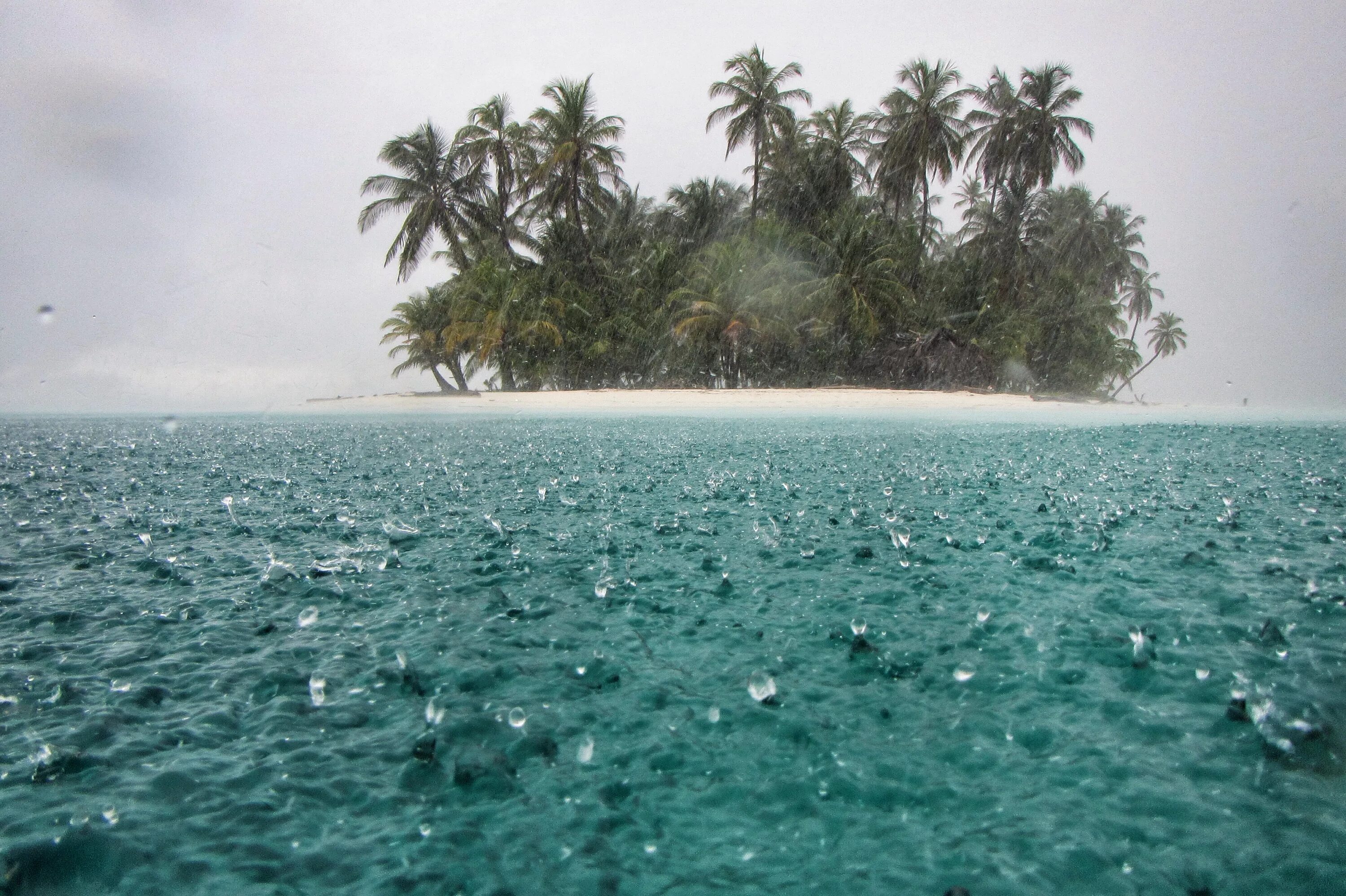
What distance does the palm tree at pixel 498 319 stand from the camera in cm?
3397

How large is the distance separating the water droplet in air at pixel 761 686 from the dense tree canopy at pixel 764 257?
92.8ft

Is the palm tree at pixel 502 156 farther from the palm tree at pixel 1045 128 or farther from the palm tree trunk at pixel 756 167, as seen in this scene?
the palm tree at pixel 1045 128

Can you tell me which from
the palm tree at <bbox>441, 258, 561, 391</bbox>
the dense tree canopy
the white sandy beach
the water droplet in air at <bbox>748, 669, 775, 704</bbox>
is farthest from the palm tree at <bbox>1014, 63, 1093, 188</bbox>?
the water droplet in air at <bbox>748, 669, 775, 704</bbox>

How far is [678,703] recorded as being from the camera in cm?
442

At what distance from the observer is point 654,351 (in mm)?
35625

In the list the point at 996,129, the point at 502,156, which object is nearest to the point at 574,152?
the point at 502,156

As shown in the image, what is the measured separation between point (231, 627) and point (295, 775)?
2.69 m

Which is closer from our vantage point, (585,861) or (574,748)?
(585,861)

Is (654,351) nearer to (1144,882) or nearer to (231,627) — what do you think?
(231,627)

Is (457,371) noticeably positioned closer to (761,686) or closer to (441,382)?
(441,382)

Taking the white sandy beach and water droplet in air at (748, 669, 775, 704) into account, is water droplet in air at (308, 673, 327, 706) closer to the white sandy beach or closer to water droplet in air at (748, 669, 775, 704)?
water droplet in air at (748, 669, 775, 704)

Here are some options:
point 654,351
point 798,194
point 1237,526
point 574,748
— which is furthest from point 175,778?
point 798,194

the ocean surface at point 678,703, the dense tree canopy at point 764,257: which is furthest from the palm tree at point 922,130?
the ocean surface at point 678,703

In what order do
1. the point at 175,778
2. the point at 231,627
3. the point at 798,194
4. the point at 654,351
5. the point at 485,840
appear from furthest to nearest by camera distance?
the point at 798,194 → the point at 654,351 → the point at 231,627 → the point at 175,778 → the point at 485,840
